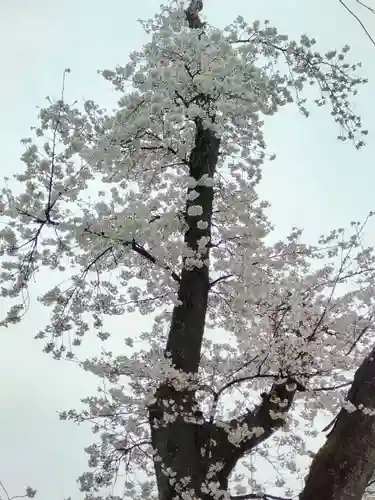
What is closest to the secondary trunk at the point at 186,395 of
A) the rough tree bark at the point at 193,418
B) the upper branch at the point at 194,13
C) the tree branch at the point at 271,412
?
the rough tree bark at the point at 193,418

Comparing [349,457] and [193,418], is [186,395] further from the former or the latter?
[349,457]

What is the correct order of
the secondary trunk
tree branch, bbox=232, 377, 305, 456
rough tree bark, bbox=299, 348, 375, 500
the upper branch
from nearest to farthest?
1. rough tree bark, bbox=299, 348, 375, 500
2. the secondary trunk
3. tree branch, bbox=232, 377, 305, 456
4. the upper branch

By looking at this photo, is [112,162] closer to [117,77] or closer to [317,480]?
[117,77]

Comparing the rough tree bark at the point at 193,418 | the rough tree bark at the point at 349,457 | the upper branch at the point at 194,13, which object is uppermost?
the upper branch at the point at 194,13

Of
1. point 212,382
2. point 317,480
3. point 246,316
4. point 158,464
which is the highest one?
point 246,316

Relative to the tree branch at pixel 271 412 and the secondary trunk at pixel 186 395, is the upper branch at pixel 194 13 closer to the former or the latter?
the secondary trunk at pixel 186 395

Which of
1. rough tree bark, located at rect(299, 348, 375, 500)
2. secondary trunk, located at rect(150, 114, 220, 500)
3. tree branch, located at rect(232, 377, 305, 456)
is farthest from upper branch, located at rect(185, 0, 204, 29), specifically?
rough tree bark, located at rect(299, 348, 375, 500)

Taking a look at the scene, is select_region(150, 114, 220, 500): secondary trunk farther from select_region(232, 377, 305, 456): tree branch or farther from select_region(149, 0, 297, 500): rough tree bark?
select_region(232, 377, 305, 456): tree branch

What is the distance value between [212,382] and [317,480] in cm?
175

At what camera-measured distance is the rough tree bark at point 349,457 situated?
93.7 inches

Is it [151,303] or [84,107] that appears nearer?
[84,107]

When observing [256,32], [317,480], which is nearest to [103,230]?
[317,480]

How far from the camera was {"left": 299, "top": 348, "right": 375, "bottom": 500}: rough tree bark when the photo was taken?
2.38 m

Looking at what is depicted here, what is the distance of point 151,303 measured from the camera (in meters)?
4.61
